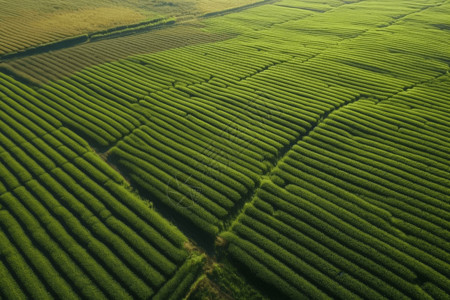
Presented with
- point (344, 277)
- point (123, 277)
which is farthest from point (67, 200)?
point (344, 277)

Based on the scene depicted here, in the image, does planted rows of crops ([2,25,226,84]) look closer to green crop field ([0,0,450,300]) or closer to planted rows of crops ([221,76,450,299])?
green crop field ([0,0,450,300])

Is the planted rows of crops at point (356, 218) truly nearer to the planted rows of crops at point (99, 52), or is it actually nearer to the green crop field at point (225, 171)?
the green crop field at point (225, 171)

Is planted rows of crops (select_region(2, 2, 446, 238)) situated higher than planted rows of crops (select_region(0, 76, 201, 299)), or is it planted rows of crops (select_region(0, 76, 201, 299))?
planted rows of crops (select_region(2, 2, 446, 238))

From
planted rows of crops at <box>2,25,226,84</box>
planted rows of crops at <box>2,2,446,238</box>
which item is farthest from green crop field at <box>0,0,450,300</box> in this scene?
planted rows of crops at <box>2,25,226,84</box>

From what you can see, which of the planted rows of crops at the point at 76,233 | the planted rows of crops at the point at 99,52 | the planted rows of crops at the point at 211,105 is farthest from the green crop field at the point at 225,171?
the planted rows of crops at the point at 99,52

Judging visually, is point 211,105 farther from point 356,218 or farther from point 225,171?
point 356,218
